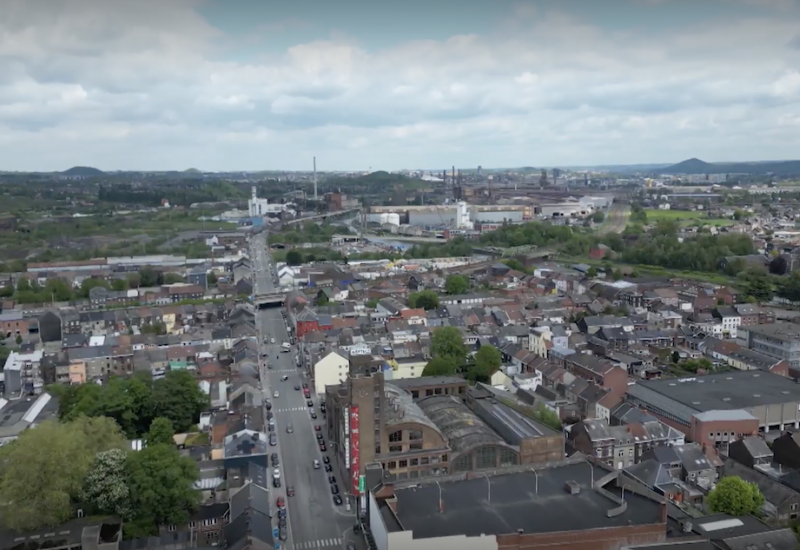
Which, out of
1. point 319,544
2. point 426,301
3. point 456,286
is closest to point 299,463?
point 319,544

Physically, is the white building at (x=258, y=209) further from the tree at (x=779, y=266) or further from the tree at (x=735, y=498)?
the tree at (x=735, y=498)

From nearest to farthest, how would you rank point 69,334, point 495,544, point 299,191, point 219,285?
point 495,544
point 69,334
point 219,285
point 299,191

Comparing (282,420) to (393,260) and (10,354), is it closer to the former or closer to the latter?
(10,354)

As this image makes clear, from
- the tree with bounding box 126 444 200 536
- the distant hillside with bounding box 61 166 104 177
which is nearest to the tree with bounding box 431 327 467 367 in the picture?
the tree with bounding box 126 444 200 536

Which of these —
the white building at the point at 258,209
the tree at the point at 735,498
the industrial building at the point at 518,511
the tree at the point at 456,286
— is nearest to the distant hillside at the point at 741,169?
the white building at the point at 258,209

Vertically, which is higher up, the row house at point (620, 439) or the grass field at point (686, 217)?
the grass field at point (686, 217)

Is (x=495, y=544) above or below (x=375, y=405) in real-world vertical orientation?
below

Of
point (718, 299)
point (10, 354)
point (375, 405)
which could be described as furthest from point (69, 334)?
point (718, 299)
